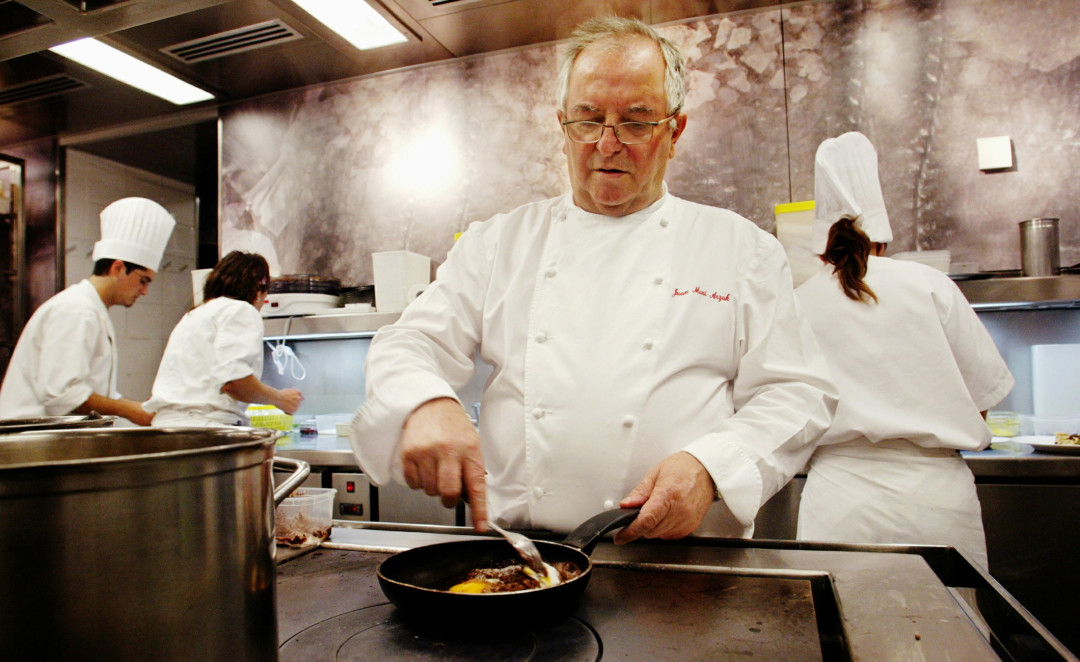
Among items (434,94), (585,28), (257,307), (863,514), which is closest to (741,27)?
(434,94)

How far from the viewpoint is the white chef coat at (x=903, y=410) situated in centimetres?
176

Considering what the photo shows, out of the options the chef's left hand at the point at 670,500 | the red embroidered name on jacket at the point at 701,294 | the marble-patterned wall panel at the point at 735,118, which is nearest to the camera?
the chef's left hand at the point at 670,500

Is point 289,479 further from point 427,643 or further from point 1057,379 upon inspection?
point 1057,379

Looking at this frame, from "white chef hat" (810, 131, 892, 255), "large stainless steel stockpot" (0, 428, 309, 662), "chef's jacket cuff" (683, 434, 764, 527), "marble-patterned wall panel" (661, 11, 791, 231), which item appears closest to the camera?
"large stainless steel stockpot" (0, 428, 309, 662)

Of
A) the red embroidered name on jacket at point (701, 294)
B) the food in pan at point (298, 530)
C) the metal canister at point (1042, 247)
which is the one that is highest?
the metal canister at point (1042, 247)

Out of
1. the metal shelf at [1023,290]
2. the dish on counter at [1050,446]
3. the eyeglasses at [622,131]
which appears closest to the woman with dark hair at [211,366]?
the eyeglasses at [622,131]

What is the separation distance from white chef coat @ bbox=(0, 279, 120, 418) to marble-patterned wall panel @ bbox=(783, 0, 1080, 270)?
10.4 feet

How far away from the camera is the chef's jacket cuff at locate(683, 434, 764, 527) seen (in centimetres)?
100

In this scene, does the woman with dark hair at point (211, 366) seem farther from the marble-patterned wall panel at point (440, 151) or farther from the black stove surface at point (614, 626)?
the black stove surface at point (614, 626)

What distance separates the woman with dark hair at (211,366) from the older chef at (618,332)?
187cm

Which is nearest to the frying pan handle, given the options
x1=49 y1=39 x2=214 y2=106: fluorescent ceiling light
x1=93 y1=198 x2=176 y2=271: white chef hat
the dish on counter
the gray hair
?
the gray hair

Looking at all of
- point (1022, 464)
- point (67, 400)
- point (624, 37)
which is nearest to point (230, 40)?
point (67, 400)

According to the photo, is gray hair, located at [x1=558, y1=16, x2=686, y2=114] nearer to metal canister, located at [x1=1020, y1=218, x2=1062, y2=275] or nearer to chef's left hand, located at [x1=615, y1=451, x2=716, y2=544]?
chef's left hand, located at [x1=615, y1=451, x2=716, y2=544]

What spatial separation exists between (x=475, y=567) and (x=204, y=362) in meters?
2.42
